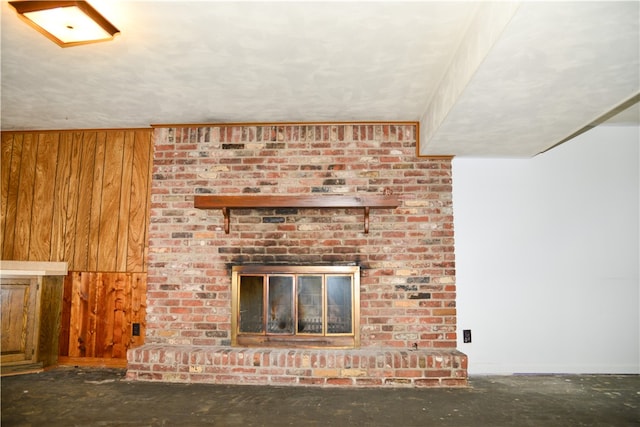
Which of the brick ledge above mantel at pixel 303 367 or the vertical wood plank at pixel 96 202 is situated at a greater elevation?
the vertical wood plank at pixel 96 202

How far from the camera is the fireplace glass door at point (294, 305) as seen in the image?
3400 millimetres

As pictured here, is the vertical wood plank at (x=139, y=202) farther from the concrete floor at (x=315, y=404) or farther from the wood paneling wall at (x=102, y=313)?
the concrete floor at (x=315, y=404)

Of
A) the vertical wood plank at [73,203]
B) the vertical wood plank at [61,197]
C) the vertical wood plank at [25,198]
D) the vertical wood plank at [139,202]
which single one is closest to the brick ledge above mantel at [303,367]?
the vertical wood plank at [139,202]

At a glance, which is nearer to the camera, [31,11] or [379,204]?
[31,11]

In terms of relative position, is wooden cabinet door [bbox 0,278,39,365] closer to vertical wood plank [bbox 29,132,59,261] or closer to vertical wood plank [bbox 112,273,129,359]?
vertical wood plank [bbox 29,132,59,261]

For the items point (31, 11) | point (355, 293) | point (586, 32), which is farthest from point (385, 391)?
point (31, 11)

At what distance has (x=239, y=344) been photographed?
3.44 m

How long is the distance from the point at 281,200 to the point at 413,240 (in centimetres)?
116

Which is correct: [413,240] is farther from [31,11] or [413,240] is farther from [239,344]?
[31,11]

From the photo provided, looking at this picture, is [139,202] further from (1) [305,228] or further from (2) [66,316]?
(1) [305,228]

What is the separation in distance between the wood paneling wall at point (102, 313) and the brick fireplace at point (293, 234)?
271mm

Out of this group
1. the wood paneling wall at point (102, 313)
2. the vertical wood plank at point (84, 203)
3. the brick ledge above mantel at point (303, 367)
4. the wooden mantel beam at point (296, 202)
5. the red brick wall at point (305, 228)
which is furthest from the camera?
the vertical wood plank at point (84, 203)

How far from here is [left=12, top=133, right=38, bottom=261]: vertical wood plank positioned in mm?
3885

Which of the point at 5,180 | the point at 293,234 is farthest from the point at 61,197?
the point at 293,234
